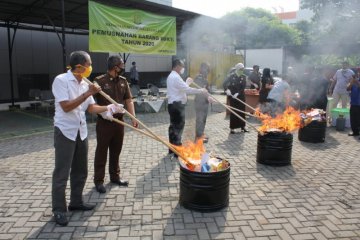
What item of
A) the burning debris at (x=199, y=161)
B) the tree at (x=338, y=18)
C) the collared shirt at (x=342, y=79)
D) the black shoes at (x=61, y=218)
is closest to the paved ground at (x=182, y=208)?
the black shoes at (x=61, y=218)

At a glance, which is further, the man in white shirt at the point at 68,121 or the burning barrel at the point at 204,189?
A: the burning barrel at the point at 204,189

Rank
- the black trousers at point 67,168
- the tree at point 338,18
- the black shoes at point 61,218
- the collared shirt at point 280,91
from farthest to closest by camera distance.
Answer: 1. the tree at point 338,18
2. the collared shirt at point 280,91
3. the black shoes at point 61,218
4. the black trousers at point 67,168

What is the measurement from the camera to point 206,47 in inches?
791

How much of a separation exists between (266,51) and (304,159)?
24049mm

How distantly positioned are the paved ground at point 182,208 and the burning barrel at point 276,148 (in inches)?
7.4

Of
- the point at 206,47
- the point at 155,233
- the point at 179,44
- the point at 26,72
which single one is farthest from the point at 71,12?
the point at 155,233

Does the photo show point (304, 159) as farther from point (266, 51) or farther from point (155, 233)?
point (266, 51)

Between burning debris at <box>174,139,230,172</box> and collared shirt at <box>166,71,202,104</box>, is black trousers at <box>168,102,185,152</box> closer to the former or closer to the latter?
collared shirt at <box>166,71,202,104</box>

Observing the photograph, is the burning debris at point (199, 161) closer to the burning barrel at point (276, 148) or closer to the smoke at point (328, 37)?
the burning barrel at point (276, 148)

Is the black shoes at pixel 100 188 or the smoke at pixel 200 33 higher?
the smoke at pixel 200 33

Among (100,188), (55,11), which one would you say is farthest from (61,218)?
(55,11)

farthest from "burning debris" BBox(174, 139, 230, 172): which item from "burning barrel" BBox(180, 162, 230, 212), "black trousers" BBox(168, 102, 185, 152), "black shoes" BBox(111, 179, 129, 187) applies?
"black trousers" BBox(168, 102, 185, 152)

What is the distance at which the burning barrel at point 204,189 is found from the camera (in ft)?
13.9

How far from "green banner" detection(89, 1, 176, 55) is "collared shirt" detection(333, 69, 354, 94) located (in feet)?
20.5
